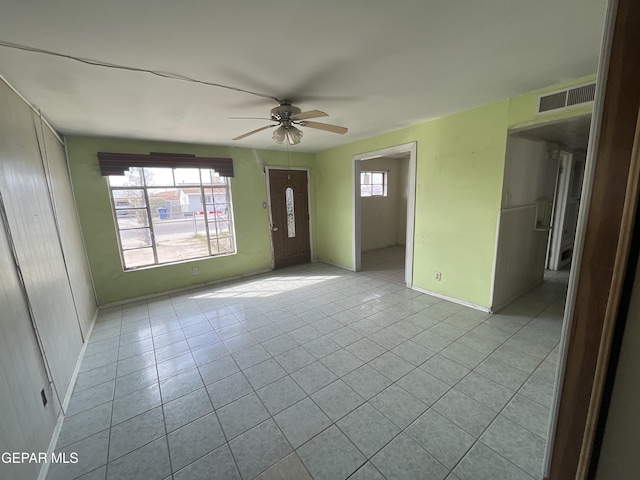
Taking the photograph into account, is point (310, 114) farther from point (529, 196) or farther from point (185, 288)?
point (185, 288)

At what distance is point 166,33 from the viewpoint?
4.67 feet

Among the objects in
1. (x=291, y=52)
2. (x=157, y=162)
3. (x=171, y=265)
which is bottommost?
(x=171, y=265)

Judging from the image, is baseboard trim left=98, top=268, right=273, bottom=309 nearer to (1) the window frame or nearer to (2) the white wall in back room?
(1) the window frame

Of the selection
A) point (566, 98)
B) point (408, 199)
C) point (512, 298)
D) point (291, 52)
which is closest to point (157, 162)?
point (291, 52)

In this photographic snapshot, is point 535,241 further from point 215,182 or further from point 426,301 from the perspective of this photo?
point 215,182

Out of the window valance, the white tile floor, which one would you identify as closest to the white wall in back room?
the white tile floor

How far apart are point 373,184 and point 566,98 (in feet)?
14.6

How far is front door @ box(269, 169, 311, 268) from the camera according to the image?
16.8ft

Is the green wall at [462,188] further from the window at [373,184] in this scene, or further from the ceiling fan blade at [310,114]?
the window at [373,184]

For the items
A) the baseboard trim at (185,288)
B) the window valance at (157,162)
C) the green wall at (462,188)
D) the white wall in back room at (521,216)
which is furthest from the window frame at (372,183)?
the white wall in back room at (521,216)

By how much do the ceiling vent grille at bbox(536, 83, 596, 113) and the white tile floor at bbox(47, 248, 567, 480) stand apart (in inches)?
87.5

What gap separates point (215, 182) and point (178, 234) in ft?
5.09

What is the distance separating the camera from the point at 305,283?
175 inches

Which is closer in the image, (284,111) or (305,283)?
(284,111)
